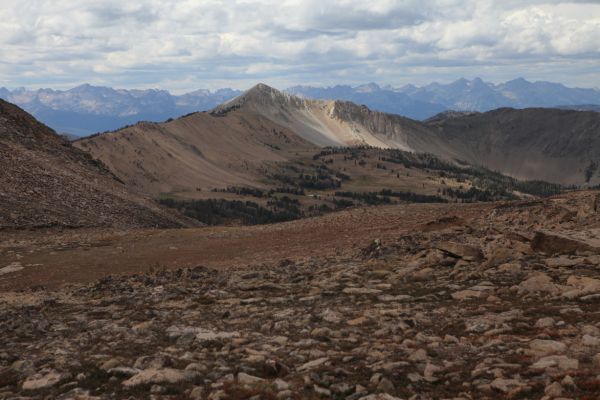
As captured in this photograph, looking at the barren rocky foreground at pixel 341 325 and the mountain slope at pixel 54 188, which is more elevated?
the mountain slope at pixel 54 188

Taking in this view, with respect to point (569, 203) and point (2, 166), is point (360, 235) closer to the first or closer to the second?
point (569, 203)

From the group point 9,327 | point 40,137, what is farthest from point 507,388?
point 40,137

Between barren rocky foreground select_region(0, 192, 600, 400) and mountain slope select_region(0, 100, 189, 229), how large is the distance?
1559cm

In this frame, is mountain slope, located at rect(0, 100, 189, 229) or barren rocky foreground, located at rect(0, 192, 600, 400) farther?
mountain slope, located at rect(0, 100, 189, 229)

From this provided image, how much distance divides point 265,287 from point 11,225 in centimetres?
2362

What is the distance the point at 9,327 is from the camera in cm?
1495

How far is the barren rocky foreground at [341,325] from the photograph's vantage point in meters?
9.80

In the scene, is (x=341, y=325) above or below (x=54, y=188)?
below

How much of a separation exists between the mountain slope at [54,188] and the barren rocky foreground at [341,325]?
1559cm

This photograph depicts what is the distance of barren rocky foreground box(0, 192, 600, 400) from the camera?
9.80m

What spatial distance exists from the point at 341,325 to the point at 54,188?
36.5m

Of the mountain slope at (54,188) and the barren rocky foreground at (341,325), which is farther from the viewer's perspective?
the mountain slope at (54,188)

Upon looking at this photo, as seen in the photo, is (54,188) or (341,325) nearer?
(341,325)

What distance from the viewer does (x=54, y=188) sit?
143 feet
